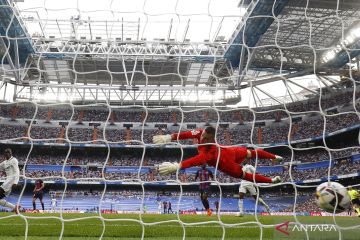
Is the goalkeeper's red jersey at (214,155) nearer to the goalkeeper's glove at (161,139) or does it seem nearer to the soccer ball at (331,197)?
the goalkeeper's glove at (161,139)

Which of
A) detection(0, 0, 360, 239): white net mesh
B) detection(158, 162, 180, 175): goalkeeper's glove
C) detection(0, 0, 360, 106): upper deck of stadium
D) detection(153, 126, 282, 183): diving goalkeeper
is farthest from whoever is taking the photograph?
detection(0, 0, 360, 239): white net mesh

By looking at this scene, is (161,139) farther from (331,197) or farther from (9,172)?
(9,172)

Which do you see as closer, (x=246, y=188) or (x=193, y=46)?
(x=246, y=188)

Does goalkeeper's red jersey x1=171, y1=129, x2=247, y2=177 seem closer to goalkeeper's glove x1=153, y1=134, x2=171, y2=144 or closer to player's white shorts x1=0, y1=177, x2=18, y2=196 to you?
goalkeeper's glove x1=153, y1=134, x2=171, y2=144

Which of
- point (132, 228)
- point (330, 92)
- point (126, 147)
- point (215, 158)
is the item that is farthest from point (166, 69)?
point (215, 158)

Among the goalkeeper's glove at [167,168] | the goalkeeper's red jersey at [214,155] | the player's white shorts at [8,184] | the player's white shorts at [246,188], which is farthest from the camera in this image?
the player's white shorts at [246,188]

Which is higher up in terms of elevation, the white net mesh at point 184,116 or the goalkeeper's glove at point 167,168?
the white net mesh at point 184,116

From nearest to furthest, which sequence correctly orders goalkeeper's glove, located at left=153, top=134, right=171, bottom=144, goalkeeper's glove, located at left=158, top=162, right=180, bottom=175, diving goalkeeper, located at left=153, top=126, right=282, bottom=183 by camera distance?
goalkeeper's glove, located at left=158, top=162, right=180, bottom=175
goalkeeper's glove, located at left=153, top=134, right=171, bottom=144
diving goalkeeper, located at left=153, top=126, right=282, bottom=183

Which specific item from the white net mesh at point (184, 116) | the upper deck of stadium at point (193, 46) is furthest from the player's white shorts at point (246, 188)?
Answer: the white net mesh at point (184, 116)

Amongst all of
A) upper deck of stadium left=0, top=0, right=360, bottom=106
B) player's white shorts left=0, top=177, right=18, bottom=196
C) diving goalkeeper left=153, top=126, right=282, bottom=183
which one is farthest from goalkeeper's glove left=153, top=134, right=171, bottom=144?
upper deck of stadium left=0, top=0, right=360, bottom=106

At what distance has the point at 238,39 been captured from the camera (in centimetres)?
1783

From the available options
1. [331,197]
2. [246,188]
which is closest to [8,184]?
[331,197]

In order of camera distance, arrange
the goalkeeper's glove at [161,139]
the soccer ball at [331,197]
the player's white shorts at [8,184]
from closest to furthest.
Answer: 1. the soccer ball at [331,197]
2. the goalkeeper's glove at [161,139]
3. the player's white shorts at [8,184]

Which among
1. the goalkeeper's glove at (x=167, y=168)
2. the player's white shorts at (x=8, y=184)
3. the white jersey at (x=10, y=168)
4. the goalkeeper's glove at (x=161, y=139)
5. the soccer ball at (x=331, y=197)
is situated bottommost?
the soccer ball at (x=331, y=197)
